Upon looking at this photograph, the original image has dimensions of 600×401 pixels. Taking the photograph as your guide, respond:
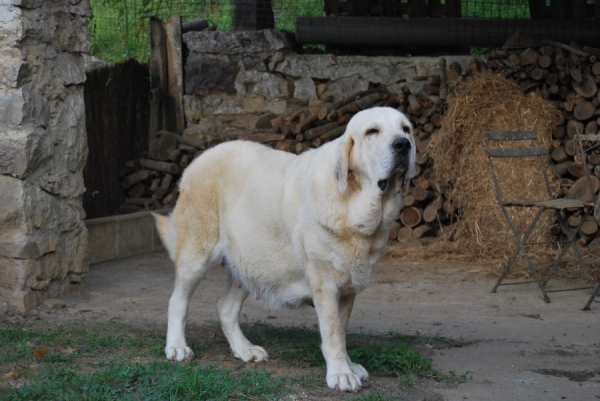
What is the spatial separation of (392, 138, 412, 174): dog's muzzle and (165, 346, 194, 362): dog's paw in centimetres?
172

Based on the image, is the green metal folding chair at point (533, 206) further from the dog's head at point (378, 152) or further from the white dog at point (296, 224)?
the dog's head at point (378, 152)

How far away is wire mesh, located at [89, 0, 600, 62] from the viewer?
1020 centimetres

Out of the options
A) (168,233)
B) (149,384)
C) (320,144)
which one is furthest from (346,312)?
(320,144)

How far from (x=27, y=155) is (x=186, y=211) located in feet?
5.66

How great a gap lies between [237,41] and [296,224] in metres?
6.34

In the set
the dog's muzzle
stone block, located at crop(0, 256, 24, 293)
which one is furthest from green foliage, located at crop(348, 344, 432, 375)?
stone block, located at crop(0, 256, 24, 293)

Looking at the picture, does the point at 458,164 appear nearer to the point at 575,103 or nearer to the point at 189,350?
the point at 575,103

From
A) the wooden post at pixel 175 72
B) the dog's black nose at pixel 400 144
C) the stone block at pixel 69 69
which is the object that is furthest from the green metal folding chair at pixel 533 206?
the wooden post at pixel 175 72

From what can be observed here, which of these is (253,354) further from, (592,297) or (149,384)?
(592,297)

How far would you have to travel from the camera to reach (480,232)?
898cm

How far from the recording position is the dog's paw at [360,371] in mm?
4629

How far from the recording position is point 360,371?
4.66 meters

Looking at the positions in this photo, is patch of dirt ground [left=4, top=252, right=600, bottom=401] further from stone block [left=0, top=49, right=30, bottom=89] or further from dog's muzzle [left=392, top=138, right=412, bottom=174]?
stone block [left=0, top=49, right=30, bottom=89]

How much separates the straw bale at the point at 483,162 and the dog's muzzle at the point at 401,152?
476 cm
